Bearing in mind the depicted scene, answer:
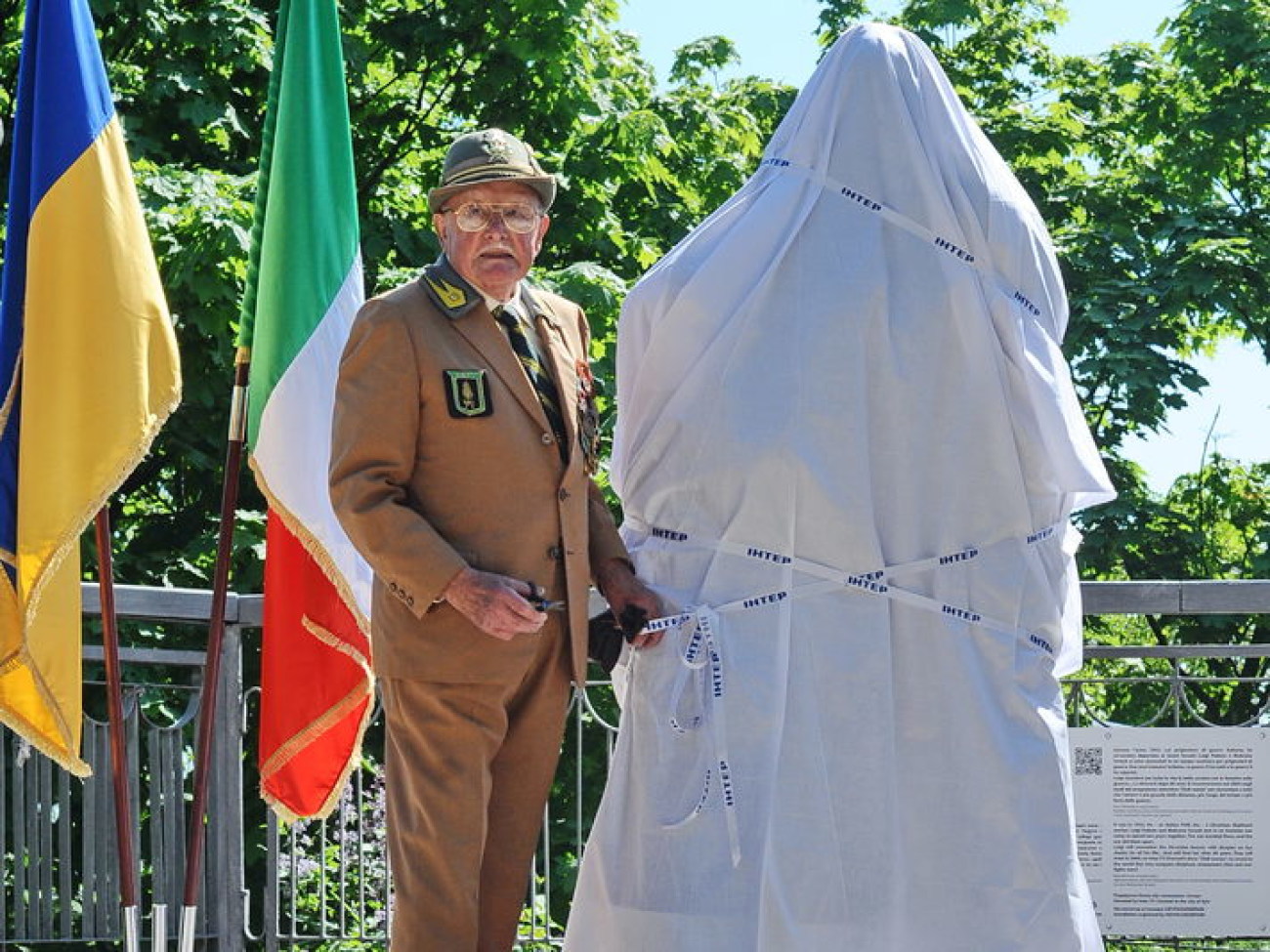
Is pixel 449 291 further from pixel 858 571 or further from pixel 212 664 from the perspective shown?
pixel 212 664

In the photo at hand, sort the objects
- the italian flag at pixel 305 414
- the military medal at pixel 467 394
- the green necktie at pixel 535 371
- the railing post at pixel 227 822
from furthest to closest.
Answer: the railing post at pixel 227 822, the italian flag at pixel 305 414, the green necktie at pixel 535 371, the military medal at pixel 467 394

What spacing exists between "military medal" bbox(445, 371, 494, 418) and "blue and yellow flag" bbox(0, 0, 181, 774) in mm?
1207

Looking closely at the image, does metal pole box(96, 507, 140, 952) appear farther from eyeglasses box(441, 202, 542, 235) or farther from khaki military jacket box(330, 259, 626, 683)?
eyeglasses box(441, 202, 542, 235)

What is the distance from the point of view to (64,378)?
184 inches

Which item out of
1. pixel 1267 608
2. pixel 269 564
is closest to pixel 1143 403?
pixel 1267 608

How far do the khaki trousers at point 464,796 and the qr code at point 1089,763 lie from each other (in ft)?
7.70

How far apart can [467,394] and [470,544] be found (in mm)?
290

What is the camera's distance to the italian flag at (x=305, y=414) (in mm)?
4922

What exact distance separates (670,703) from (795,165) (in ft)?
3.62

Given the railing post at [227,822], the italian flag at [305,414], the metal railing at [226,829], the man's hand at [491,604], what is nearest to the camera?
the man's hand at [491,604]

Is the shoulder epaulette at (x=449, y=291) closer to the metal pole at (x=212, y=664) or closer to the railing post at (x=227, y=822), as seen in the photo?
the metal pole at (x=212, y=664)

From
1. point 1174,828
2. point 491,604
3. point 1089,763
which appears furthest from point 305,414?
point 1174,828

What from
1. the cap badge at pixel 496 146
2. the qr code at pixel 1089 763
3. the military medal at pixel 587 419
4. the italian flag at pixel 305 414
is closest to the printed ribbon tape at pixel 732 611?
the military medal at pixel 587 419

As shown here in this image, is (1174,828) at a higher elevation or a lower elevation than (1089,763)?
lower
